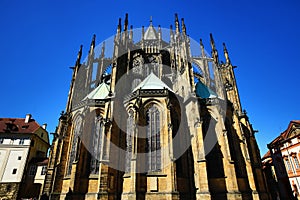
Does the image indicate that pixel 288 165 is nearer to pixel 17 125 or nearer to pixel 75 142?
pixel 75 142

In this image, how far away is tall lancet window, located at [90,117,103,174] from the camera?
15891 mm

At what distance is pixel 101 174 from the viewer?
46.0 feet

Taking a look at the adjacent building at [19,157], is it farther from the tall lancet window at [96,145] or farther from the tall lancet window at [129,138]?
the tall lancet window at [129,138]

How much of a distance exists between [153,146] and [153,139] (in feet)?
1.96

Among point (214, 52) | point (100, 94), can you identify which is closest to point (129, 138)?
point (100, 94)

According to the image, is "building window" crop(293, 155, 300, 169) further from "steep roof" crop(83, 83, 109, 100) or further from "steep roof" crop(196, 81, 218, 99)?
"steep roof" crop(83, 83, 109, 100)

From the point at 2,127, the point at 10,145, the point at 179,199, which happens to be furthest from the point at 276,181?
the point at 2,127

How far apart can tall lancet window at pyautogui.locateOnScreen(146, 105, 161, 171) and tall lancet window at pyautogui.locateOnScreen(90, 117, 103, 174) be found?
13.7ft

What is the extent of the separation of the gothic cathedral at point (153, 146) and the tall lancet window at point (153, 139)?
0.08 m

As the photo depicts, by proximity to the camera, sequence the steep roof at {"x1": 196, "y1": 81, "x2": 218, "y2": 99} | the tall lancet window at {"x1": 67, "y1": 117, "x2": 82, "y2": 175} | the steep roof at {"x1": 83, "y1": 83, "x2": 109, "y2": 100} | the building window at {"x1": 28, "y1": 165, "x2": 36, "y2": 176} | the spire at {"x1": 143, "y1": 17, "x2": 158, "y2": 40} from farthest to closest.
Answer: the spire at {"x1": 143, "y1": 17, "x2": 158, "y2": 40} < the building window at {"x1": 28, "y1": 165, "x2": 36, "y2": 176} < the steep roof at {"x1": 196, "y1": 81, "x2": 218, "y2": 99} < the steep roof at {"x1": 83, "y1": 83, "x2": 109, "y2": 100} < the tall lancet window at {"x1": 67, "y1": 117, "x2": 82, "y2": 175}

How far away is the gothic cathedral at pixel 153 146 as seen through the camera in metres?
14.1

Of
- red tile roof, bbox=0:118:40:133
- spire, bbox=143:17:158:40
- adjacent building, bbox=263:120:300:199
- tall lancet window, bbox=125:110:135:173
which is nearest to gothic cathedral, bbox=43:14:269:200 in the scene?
tall lancet window, bbox=125:110:135:173

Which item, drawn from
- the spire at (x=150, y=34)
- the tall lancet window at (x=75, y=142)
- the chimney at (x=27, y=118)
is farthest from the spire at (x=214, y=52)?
the chimney at (x=27, y=118)

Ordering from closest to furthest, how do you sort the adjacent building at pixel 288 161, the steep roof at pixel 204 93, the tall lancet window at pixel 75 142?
1. the tall lancet window at pixel 75 142
2. the steep roof at pixel 204 93
3. the adjacent building at pixel 288 161
